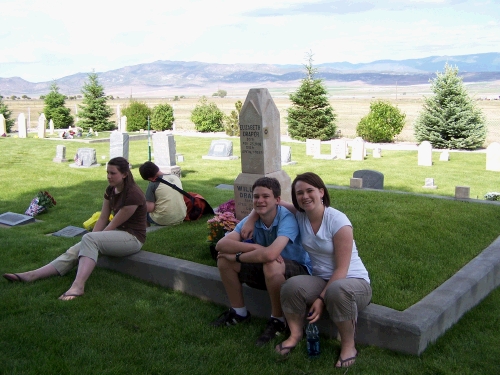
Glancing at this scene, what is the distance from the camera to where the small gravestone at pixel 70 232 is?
819cm

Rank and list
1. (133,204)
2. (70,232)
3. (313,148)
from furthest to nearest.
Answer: (313,148) → (70,232) → (133,204)

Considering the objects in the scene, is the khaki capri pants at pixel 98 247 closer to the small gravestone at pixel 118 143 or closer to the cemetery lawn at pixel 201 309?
the cemetery lawn at pixel 201 309

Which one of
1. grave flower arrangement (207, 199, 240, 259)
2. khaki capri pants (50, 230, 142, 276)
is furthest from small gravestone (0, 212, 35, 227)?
grave flower arrangement (207, 199, 240, 259)

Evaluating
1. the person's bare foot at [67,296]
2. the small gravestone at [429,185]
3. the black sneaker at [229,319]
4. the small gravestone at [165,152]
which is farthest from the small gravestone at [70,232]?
the small gravestone at [429,185]

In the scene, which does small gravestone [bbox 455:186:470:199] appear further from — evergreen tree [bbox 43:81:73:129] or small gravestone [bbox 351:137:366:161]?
evergreen tree [bbox 43:81:73:129]

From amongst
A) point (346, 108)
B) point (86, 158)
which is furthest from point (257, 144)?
point (346, 108)

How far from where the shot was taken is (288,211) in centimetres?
464

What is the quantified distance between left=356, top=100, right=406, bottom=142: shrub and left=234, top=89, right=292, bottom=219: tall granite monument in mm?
18338

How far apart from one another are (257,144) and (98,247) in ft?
8.26

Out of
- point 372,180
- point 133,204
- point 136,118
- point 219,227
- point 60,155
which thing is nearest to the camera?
point 133,204

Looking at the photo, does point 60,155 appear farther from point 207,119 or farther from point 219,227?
point 207,119

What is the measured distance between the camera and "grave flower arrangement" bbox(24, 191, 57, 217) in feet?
31.8

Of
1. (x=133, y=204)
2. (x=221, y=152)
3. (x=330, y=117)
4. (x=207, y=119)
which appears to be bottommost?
(x=133, y=204)

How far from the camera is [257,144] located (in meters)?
7.14
